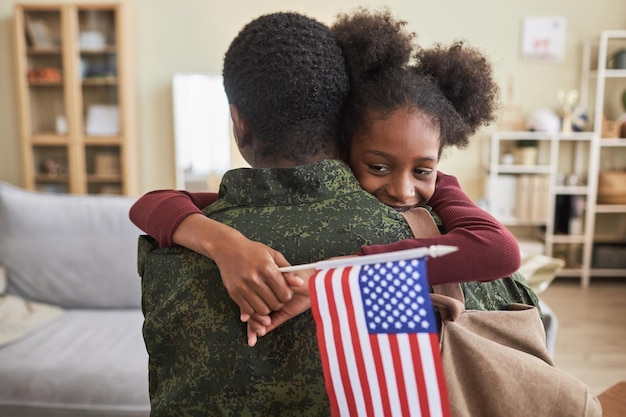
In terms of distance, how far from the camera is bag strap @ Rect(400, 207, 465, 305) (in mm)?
770

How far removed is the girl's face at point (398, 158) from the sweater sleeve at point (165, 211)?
28cm

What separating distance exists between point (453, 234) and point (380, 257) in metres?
0.17

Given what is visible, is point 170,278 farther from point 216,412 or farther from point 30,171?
point 30,171

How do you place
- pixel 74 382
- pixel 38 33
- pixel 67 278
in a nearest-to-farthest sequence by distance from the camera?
pixel 74 382 < pixel 67 278 < pixel 38 33

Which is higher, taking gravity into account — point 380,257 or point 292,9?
point 292,9

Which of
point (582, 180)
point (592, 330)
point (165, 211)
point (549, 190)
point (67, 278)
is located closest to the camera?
point (165, 211)

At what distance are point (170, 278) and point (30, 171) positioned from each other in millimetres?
4677

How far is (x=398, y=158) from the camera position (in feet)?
3.10

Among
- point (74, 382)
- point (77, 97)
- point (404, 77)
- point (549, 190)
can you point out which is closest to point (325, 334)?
point (404, 77)

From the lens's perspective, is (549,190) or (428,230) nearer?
(428,230)

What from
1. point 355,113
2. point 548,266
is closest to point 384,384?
point 355,113

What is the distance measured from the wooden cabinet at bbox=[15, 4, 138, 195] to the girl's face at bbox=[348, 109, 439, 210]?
420cm

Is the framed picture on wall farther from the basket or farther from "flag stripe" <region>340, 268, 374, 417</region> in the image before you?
"flag stripe" <region>340, 268, 374, 417</region>

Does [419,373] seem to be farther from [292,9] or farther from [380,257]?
[292,9]
